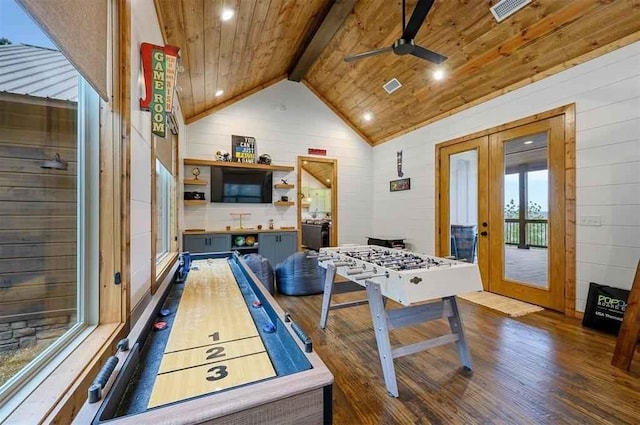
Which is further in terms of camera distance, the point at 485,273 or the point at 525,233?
the point at 485,273

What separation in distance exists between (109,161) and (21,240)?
1.53 ft

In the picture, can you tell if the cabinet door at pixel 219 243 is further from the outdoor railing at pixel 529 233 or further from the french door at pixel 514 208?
the outdoor railing at pixel 529 233

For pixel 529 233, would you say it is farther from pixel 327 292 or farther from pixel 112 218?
pixel 112 218

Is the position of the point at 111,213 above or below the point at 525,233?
above

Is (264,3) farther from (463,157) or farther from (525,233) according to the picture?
(525,233)

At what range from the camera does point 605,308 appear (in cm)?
286

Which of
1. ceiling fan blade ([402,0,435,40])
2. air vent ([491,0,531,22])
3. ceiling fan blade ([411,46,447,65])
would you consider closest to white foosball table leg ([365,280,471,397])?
ceiling fan blade ([402,0,435,40])

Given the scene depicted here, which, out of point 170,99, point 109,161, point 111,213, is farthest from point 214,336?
point 170,99

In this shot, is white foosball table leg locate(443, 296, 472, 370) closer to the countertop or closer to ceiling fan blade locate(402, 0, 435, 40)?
ceiling fan blade locate(402, 0, 435, 40)

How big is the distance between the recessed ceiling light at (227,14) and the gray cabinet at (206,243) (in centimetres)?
341

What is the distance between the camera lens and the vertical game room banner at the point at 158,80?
1863mm

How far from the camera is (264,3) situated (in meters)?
3.16

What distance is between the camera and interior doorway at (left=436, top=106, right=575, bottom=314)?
340 cm

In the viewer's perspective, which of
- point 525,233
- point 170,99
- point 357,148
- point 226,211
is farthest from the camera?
point 357,148
